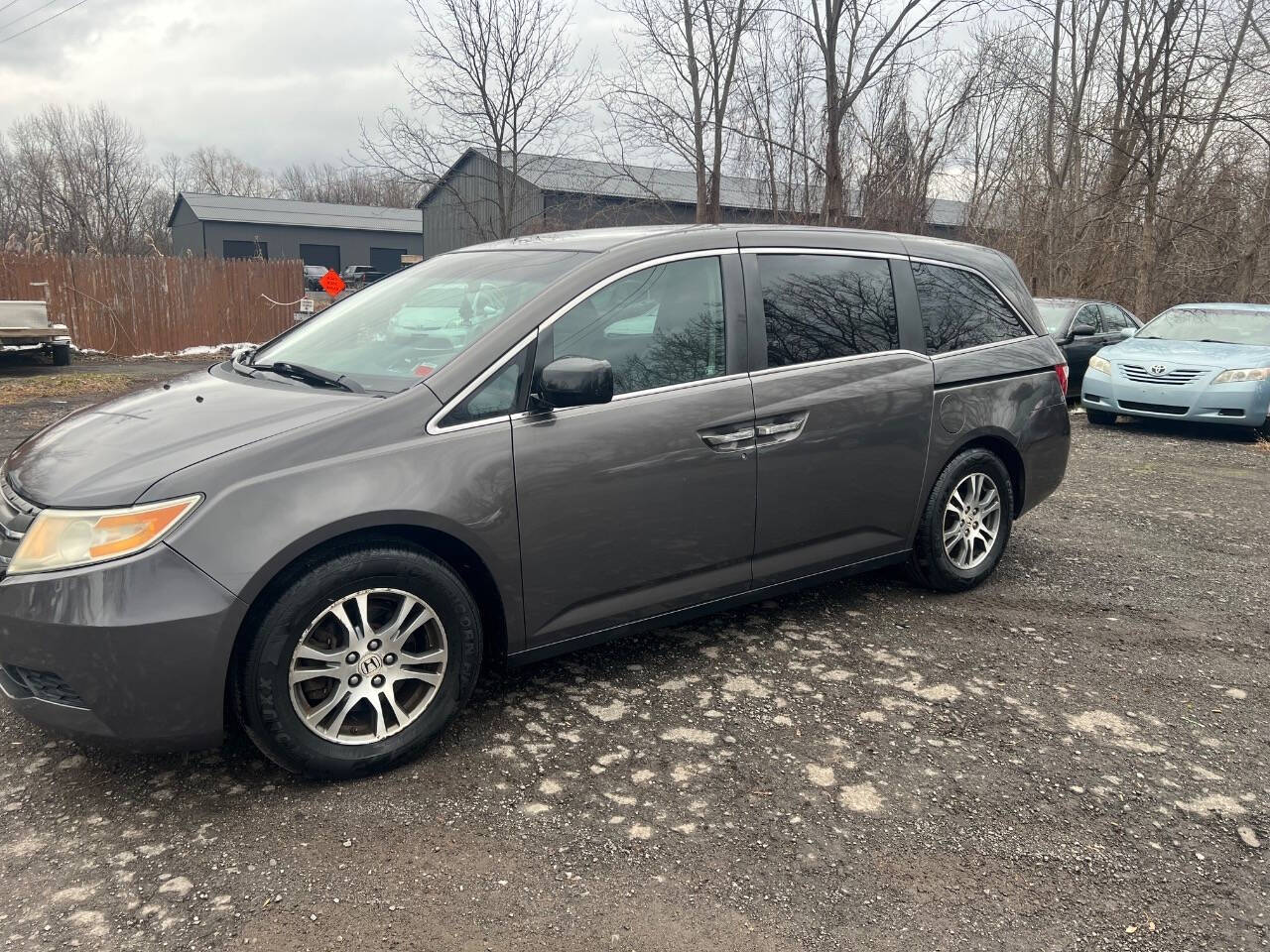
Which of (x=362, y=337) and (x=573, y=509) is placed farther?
(x=362, y=337)

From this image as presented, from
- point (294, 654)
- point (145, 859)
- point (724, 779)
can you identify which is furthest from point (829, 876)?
point (145, 859)

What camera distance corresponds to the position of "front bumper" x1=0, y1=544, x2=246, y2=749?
2.53m

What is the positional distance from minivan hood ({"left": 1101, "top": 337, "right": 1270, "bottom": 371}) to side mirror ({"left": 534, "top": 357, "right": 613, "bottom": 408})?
969cm

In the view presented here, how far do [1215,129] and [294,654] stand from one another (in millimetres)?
22907

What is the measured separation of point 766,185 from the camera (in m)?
21.2

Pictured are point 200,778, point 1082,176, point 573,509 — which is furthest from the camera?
point 1082,176

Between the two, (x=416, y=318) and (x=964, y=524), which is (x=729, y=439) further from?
(x=964, y=524)

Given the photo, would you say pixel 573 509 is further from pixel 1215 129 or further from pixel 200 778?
pixel 1215 129

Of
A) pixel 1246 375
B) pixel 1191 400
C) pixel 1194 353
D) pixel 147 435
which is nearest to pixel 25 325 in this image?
pixel 147 435

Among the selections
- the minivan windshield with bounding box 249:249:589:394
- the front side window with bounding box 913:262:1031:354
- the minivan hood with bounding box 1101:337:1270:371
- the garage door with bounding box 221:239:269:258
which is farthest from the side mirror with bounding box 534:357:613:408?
the garage door with bounding box 221:239:269:258

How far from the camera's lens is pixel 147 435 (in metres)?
2.95

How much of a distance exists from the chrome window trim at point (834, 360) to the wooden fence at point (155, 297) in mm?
18603

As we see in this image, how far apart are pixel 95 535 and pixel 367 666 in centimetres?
86

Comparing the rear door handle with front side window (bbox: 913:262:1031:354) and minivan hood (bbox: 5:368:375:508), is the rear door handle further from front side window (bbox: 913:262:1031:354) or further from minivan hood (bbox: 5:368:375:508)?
minivan hood (bbox: 5:368:375:508)
